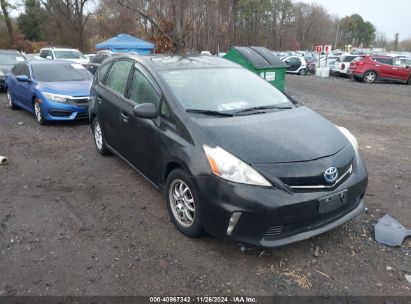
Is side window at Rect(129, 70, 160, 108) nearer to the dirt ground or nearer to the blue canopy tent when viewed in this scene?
the dirt ground

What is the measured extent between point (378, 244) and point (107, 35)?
52593 millimetres

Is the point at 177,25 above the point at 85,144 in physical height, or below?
above

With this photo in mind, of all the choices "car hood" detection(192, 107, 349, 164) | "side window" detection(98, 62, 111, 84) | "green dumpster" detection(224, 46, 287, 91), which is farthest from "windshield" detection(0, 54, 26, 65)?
"car hood" detection(192, 107, 349, 164)

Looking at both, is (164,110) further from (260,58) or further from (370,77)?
(370,77)

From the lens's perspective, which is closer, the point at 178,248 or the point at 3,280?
the point at 3,280

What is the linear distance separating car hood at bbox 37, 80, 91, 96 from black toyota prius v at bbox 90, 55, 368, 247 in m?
3.56

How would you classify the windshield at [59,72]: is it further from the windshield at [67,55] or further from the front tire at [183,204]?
the windshield at [67,55]

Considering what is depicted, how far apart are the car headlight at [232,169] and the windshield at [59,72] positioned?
21.6 ft

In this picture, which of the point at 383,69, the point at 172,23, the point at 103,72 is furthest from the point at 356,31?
the point at 103,72

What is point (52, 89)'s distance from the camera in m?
7.61

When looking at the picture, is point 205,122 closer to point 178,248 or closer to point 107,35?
point 178,248

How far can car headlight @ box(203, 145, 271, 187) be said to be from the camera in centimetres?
279

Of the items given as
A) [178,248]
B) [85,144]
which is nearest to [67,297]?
[178,248]

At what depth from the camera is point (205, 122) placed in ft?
10.8
